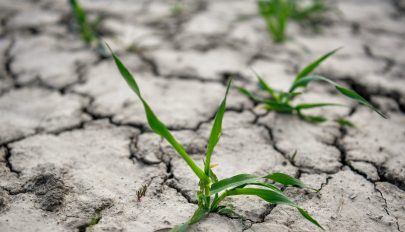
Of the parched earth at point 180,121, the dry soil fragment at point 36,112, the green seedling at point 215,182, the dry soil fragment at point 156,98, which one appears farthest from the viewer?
the dry soil fragment at point 156,98

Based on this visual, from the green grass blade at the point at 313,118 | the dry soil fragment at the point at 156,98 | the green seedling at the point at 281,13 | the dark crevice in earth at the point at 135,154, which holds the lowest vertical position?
the green grass blade at the point at 313,118

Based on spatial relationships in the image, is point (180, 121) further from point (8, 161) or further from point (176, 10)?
point (176, 10)

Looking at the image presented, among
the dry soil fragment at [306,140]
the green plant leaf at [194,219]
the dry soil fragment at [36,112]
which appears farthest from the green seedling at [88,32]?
the green plant leaf at [194,219]

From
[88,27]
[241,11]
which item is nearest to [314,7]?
[241,11]

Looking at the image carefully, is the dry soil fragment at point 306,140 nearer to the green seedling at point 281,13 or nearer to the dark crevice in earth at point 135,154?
the dark crevice in earth at point 135,154

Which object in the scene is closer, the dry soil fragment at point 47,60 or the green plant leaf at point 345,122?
the green plant leaf at point 345,122

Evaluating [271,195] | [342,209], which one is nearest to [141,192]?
[271,195]
